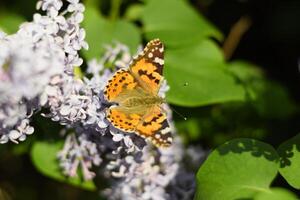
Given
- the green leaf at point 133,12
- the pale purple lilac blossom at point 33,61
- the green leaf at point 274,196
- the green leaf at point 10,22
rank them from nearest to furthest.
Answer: the pale purple lilac blossom at point 33,61
the green leaf at point 274,196
the green leaf at point 10,22
the green leaf at point 133,12

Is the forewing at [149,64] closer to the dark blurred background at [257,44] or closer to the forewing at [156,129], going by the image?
the forewing at [156,129]

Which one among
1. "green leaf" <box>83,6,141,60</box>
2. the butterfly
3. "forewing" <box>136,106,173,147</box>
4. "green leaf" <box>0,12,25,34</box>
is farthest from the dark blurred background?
"forewing" <box>136,106,173,147</box>

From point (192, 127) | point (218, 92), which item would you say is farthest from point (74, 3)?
point (192, 127)

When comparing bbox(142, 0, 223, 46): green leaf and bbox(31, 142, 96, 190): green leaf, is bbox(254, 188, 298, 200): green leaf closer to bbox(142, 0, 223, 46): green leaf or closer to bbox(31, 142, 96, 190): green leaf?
bbox(31, 142, 96, 190): green leaf

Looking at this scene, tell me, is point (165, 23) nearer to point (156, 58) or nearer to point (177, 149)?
point (177, 149)

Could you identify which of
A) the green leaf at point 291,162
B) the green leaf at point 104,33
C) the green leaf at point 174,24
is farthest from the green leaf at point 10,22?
the green leaf at point 291,162

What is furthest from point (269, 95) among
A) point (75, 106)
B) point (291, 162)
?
point (75, 106)

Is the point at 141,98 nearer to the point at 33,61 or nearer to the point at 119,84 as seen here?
the point at 119,84

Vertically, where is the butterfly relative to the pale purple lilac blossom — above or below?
below
